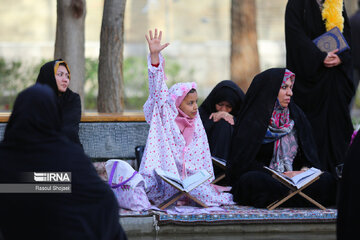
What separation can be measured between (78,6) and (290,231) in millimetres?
3352

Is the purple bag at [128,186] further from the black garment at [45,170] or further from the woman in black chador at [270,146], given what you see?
the black garment at [45,170]

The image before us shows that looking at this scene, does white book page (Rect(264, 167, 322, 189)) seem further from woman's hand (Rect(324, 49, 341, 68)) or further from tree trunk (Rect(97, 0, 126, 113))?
tree trunk (Rect(97, 0, 126, 113))

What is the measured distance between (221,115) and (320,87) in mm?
918

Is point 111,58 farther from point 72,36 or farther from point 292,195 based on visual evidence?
point 292,195

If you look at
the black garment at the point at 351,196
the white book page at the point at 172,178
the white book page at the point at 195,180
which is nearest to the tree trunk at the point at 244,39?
the white book page at the point at 195,180

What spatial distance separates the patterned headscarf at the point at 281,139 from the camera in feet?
18.1

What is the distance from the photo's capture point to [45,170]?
2.90 meters

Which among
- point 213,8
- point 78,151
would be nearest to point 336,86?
point 78,151

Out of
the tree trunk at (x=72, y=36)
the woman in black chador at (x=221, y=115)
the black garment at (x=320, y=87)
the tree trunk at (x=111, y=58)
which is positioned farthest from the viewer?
the tree trunk at (x=111, y=58)

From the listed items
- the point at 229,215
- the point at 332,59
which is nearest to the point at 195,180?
the point at 229,215

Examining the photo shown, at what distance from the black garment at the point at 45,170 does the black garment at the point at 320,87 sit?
11.6 feet

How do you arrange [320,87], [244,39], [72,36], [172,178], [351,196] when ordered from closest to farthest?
1. [351,196]
2. [172,178]
3. [320,87]
4. [72,36]
5. [244,39]

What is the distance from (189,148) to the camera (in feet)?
18.2

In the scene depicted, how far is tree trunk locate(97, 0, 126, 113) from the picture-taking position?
7.22 meters
